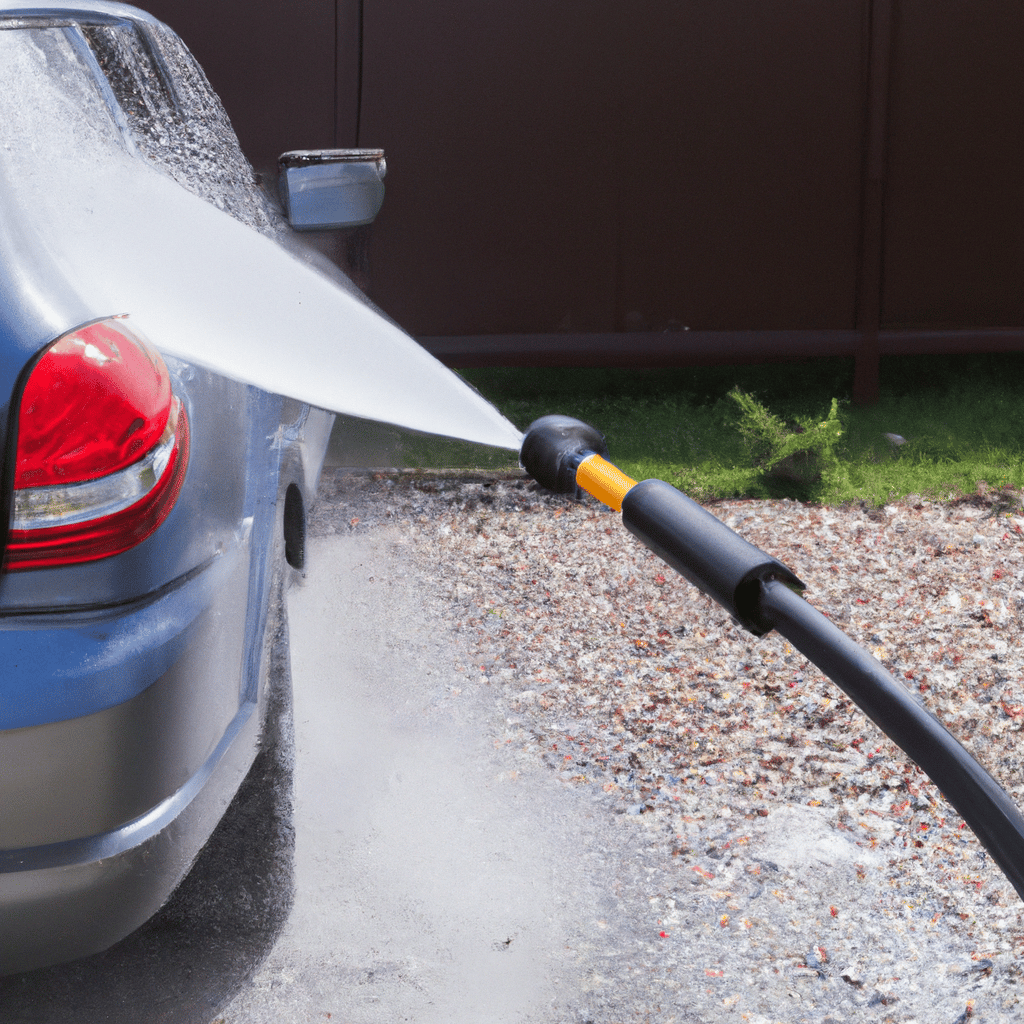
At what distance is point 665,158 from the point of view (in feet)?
22.1

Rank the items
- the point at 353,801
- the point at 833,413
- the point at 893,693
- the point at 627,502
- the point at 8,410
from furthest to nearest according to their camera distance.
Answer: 1. the point at 833,413
2. the point at 353,801
3. the point at 8,410
4. the point at 627,502
5. the point at 893,693

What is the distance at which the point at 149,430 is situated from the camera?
1601 mm

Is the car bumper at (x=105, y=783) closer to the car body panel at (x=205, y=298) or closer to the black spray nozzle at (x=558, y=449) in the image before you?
the car body panel at (x=205, y=298)

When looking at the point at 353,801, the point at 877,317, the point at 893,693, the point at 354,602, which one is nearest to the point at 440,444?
the point at 354,602

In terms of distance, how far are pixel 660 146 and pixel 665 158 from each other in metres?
0.08

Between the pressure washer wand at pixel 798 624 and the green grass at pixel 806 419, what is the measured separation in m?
3.82

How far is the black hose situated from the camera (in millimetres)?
1057

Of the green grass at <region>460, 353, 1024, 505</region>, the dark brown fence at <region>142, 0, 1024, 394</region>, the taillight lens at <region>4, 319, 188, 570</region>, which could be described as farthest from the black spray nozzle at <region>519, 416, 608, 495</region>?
the dark brown fence at <region>142, 0, 1024, 394</region>

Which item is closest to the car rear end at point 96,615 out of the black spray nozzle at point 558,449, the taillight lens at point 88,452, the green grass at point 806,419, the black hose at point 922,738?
the taillight lens at point 88,452

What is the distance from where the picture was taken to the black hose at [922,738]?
41.6 inches

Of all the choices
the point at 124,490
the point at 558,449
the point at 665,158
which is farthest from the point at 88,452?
the point at 665,158

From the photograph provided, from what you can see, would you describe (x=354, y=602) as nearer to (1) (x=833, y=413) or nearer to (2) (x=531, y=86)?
(1) (x=833, y=413)

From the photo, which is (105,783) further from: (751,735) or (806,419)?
(806,419)

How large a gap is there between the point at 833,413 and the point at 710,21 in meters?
2.88
